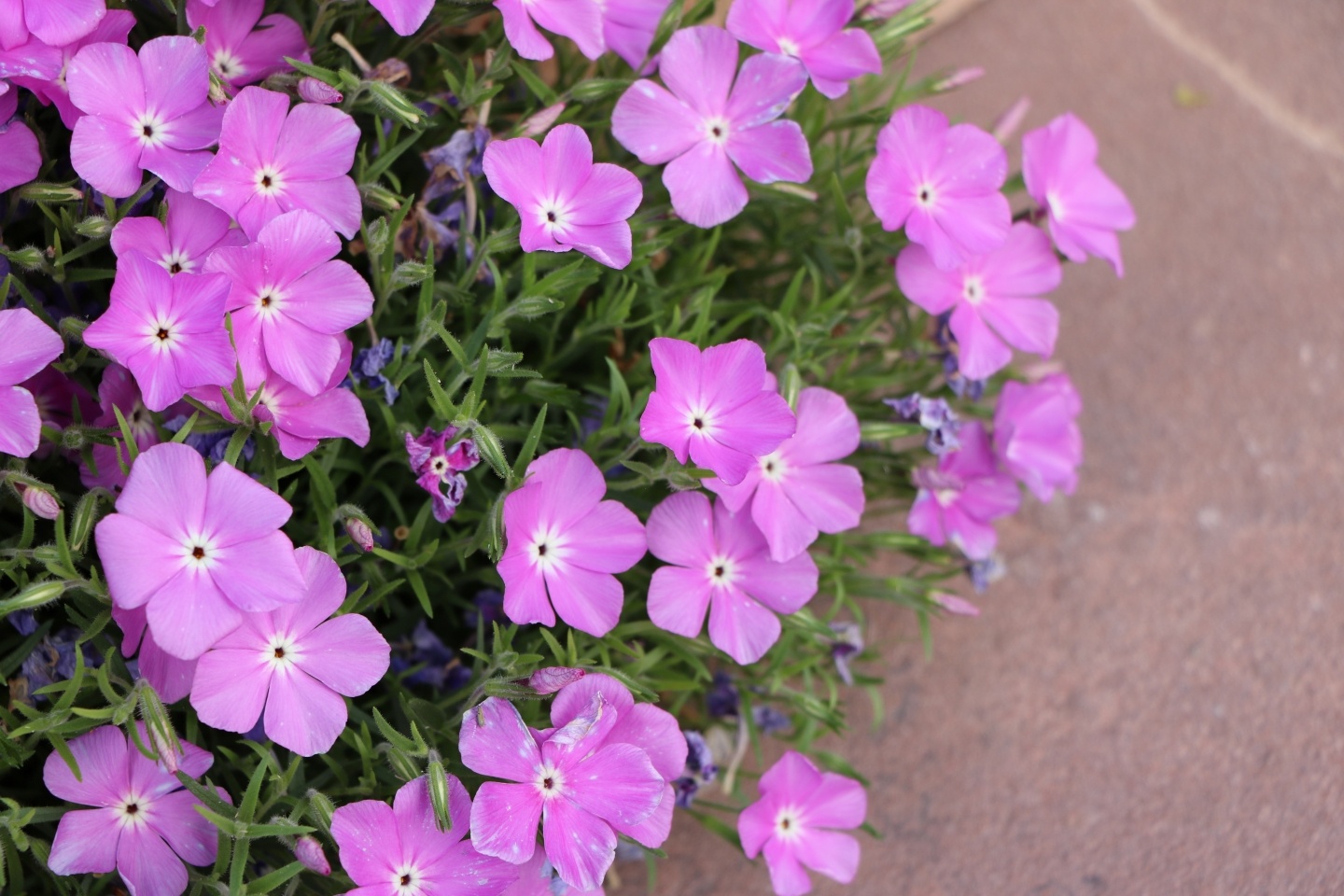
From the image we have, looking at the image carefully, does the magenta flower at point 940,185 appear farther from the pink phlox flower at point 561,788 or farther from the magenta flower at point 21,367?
the magenta flower at point 21,367

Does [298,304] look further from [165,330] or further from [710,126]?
[710,126]

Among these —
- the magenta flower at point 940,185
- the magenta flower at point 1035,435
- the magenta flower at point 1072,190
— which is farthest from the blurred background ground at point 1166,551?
the magenta flower at point 940,185

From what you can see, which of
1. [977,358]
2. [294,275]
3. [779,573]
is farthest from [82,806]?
[977,358]

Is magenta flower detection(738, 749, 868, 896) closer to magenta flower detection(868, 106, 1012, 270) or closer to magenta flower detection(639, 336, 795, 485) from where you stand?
magenta flower detection(639, 336, 795, 485)

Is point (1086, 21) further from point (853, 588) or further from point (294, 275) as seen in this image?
point (294, 275)

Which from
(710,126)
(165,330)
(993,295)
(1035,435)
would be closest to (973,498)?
(1035,435)

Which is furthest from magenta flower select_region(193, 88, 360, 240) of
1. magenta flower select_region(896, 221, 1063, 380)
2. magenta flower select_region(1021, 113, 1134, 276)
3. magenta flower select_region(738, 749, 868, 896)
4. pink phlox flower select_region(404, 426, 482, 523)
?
magenta flower select_region(1021, 113, 1134, 276)

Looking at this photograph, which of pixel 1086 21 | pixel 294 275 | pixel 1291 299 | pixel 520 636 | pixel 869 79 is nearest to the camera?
pixel 294 275
